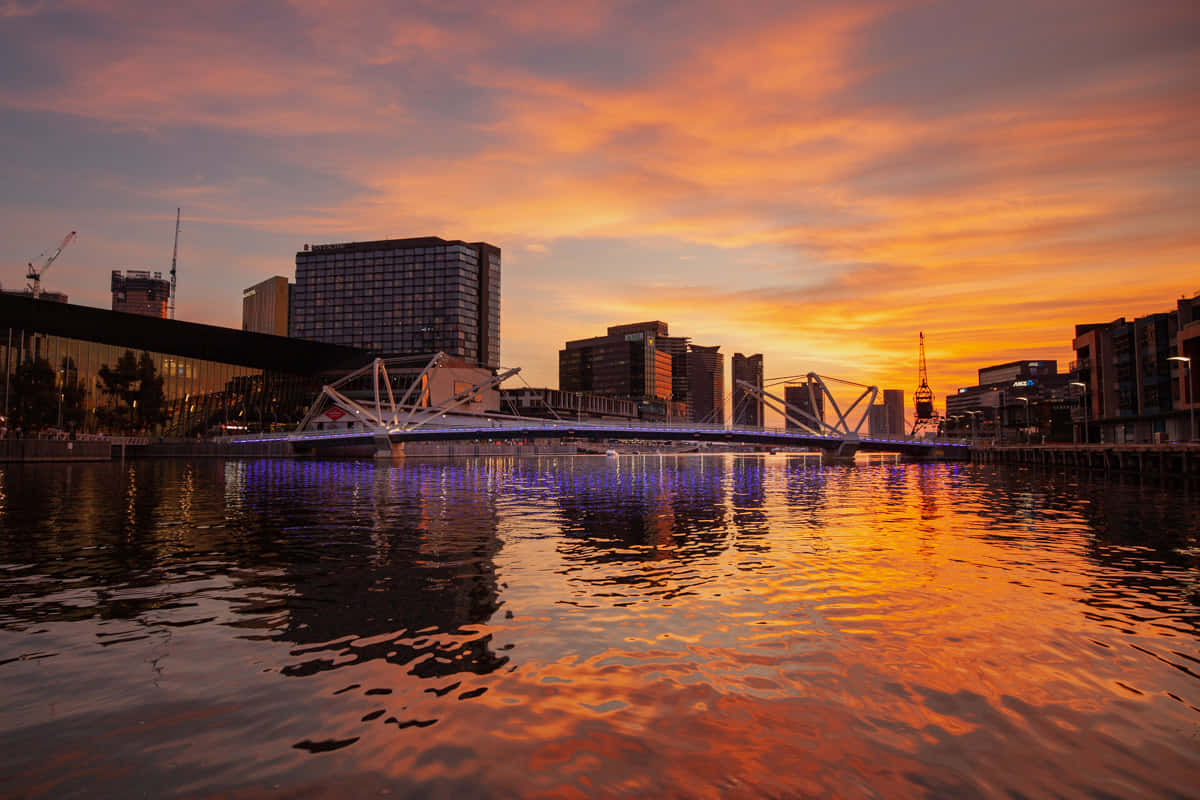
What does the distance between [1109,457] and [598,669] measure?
103516 mm

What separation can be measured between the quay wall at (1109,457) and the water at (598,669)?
205 feet

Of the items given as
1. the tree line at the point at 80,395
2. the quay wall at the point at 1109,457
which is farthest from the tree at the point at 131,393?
the quay wall at the point at 1109,457

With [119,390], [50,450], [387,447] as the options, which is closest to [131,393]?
[119,390]

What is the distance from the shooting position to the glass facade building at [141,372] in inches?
4609

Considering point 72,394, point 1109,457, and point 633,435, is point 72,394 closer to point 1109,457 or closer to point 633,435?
point 633,435

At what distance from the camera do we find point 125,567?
67.3 ft

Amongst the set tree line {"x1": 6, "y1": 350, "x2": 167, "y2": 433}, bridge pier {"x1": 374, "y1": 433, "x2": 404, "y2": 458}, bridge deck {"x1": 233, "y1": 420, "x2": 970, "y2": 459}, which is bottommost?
bridge pier {"x1": 374, "y1": 433, "x2": 404, "y2": 458}

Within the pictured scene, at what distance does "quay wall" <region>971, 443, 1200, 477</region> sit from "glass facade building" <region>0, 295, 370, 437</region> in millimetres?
151149

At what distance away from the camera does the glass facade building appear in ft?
384

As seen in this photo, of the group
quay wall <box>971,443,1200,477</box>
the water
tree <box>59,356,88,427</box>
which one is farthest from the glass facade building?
quay wall <box>971,443,1200,477</box>

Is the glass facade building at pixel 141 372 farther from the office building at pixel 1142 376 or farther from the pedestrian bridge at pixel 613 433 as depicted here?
the office building at pixel 1142 376

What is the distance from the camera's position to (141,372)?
13300 cm

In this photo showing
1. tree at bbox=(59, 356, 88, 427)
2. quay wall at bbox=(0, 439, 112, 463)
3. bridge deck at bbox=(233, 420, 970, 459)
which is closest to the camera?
quay wall at bbox=(0, 439, 112, 463)

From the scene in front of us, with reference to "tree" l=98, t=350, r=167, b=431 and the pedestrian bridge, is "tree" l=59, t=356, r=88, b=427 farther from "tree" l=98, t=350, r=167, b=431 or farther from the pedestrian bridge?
the pedestrian bridge
